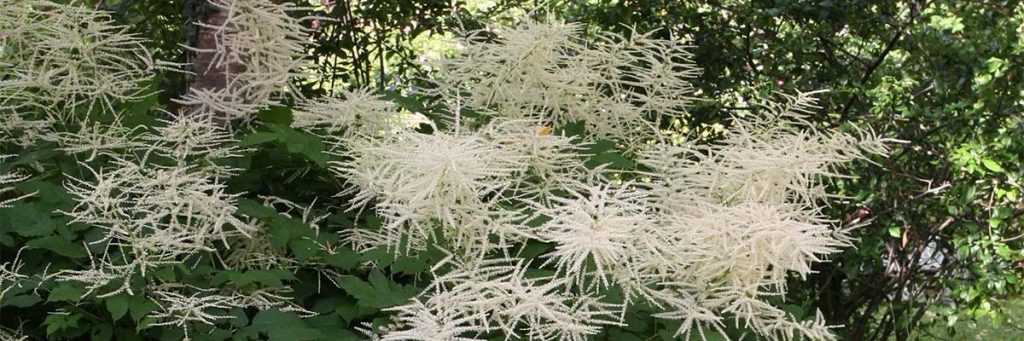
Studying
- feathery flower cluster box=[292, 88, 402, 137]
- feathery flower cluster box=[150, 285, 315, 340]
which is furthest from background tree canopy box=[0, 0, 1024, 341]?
feathery flower cluster box=[150, 285, 315, 340]

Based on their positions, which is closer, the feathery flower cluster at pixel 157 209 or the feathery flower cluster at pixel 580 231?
the feathery flower cluster at pixel 580 231

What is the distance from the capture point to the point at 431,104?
10.5ft

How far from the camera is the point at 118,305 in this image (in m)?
2.03

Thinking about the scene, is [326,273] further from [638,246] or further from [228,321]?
[638,246]

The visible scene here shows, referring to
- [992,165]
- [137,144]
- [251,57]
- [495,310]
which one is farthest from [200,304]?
[992,165]

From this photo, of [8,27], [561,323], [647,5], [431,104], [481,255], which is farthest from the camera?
[647,5]

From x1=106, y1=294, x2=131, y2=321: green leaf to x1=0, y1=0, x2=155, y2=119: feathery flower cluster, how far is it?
627 millimetres


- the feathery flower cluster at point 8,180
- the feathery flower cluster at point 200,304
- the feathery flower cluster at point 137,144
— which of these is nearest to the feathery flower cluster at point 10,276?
the feathery flower cluster at point 137,144

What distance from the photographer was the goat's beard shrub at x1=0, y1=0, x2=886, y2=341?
197 centimetres

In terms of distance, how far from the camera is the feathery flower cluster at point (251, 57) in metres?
2.79

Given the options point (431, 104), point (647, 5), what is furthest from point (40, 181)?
point (647, 5)

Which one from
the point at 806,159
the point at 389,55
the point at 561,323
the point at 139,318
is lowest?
the point at 389,55

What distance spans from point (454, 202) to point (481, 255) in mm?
104

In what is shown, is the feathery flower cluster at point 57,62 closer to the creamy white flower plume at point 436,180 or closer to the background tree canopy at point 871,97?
the background tree canopy at point 871,97
